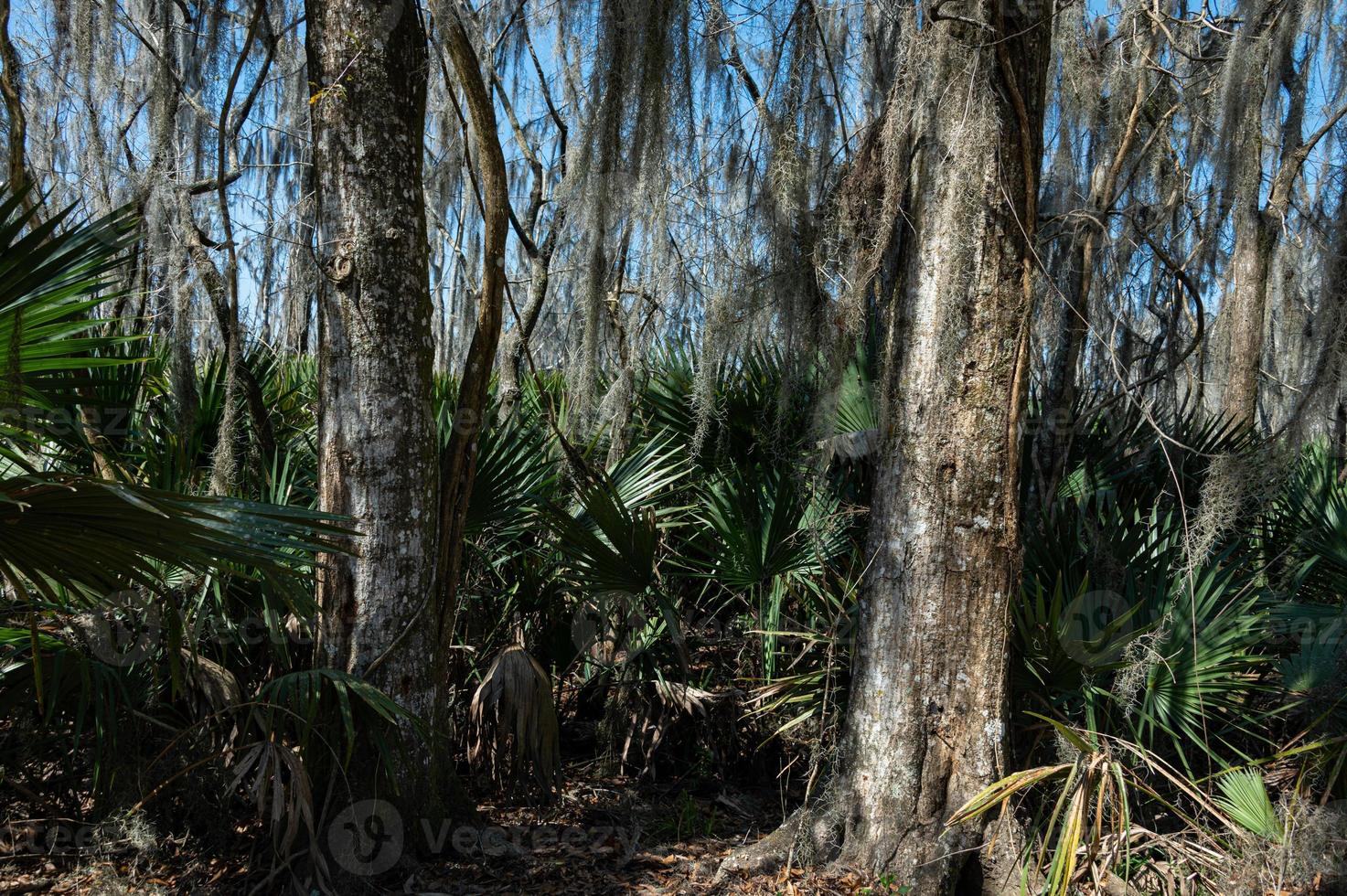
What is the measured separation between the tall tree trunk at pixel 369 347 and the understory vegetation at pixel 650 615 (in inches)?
6.4

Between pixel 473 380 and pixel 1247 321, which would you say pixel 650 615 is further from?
pixel 1247 321

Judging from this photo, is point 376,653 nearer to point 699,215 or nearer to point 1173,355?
point 699,215

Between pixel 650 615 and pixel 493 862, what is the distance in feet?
4.74

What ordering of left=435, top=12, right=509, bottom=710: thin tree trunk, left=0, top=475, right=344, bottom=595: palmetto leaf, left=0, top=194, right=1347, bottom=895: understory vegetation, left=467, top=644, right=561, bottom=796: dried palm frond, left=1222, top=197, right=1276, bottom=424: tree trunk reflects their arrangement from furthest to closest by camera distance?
left=1222, top=197, right=1276, bottom=424: tree trunk < left=467, top=644, right=561, bottom=796: dried palm frond < left=435, top=12, right=509, bottom=710: thin tree trunk < left=0, top=194, right=1347, bottom=895: understory vegetation < left=0, top=475, right=344, bottom=595: palmetto leaf

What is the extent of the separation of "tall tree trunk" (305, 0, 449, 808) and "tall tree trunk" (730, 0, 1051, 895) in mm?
1832

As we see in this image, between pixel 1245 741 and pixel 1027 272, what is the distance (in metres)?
2.48

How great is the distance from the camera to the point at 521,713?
162 inches

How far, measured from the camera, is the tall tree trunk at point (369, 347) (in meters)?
3.69

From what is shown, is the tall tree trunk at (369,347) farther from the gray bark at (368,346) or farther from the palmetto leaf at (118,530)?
the palmetto leaf at (118,530)

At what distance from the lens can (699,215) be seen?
19.0 ft

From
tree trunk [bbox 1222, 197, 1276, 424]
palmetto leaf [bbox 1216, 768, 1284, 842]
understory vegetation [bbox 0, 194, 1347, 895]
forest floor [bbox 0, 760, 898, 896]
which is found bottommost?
forest floor [bbox 0, 760, 898, 896]

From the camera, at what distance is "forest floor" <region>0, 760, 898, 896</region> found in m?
3.66

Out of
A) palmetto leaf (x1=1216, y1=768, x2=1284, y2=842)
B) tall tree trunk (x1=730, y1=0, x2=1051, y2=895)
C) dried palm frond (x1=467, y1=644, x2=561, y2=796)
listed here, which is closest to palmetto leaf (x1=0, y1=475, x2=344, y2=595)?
dried palm frond (x1=467, y1=644, x2=561, y2=796)

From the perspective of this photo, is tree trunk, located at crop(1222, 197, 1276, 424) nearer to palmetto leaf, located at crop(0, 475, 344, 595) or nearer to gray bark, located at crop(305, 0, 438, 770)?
gray bark, located at crop(305, 0, 438, 770)
